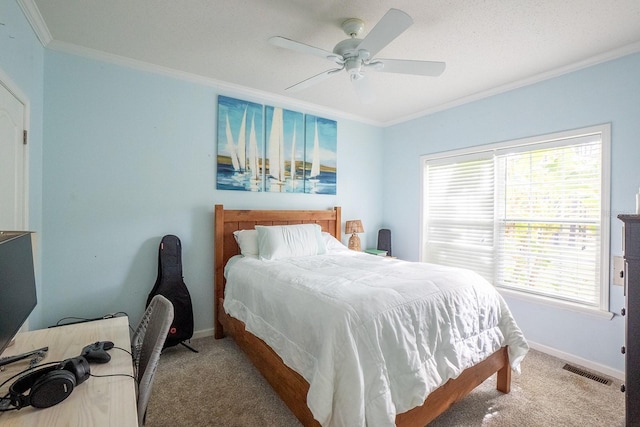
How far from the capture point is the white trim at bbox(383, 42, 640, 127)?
223cm

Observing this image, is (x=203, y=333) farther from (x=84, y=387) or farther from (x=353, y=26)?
(x=353, y=26)

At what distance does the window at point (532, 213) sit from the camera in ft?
7.98

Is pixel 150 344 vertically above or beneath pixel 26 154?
beneath

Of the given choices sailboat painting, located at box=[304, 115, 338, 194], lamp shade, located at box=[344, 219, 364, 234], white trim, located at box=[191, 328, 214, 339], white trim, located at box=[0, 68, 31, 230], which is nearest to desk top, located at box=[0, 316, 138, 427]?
white trim, located at box=[0, 68, 31, 230]

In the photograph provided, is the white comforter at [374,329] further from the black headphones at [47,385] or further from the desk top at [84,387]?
the black headphones at [47,385]

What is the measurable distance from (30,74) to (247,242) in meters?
1.97

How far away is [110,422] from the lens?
2.58 feet

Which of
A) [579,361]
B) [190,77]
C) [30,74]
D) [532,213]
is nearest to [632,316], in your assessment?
[579,361]

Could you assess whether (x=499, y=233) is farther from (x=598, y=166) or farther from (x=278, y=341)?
(x=278, y=341)

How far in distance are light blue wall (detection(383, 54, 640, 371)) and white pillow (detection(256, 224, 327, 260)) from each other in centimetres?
192

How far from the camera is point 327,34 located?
2.10m

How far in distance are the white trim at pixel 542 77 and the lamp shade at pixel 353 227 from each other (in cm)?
161

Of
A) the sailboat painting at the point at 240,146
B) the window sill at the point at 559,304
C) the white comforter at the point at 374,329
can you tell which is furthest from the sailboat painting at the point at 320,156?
the window sill at the point at 559,304

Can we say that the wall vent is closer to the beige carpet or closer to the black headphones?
the beige carpet
